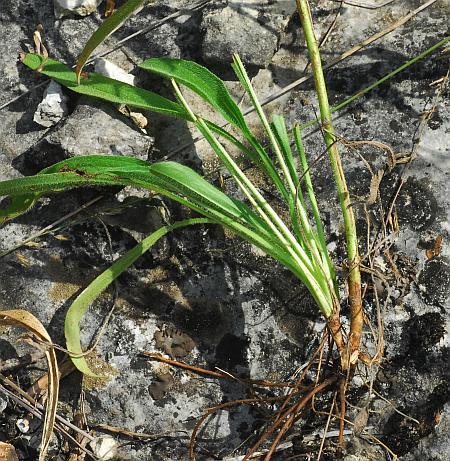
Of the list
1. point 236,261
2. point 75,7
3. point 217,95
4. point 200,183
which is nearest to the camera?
point 200,183

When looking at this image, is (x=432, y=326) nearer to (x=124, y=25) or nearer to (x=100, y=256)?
(x=100, y=256)

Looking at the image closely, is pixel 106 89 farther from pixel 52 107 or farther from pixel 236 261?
pixel 236 261

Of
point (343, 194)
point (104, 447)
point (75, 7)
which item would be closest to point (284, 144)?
point (343, 194)

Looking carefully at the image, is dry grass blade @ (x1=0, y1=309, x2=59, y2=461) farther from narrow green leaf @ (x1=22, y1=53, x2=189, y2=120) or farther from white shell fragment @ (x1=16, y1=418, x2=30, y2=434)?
narrow green leaf @ (x1=22, y1=53, x2=189, y2=120)

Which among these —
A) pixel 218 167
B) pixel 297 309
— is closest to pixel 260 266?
pixel 297 309

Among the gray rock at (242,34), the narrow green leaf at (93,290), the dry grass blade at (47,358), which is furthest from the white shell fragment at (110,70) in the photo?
the dry grass blade at (47,358)

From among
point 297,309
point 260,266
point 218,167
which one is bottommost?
point 297,309

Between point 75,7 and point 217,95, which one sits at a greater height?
point 75,7
